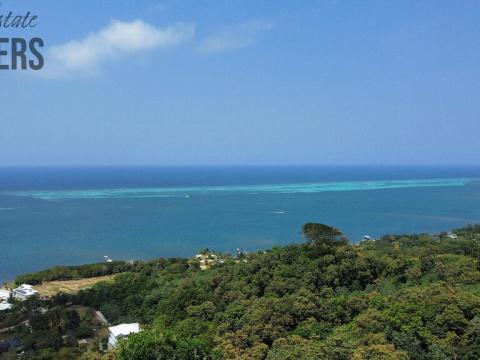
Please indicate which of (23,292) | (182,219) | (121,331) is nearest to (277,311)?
(121,331)

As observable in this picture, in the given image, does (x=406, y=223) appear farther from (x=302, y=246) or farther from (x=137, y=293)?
(x=137, y=293)

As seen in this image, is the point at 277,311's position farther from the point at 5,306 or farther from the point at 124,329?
the point at 5,306

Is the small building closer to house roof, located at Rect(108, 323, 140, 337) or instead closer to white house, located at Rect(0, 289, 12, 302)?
white house, located at Rect(0, 289, 12, 302)

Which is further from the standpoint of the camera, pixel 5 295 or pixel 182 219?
pixel 182 219

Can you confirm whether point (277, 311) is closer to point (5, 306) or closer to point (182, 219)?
point (5, 306)

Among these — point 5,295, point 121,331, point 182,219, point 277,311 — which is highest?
point 277,311

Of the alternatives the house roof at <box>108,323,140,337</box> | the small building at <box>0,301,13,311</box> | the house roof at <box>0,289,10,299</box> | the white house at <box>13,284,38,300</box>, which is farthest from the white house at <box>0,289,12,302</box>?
the house roof at <box>108,323,140,337</box>

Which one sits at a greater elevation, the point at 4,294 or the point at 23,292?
the point at 23,292

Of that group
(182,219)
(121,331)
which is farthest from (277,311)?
(182,219)

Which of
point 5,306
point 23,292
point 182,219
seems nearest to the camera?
point 5,306

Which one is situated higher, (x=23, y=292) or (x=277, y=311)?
(x=277, y=311)

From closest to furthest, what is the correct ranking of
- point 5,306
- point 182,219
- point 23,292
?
point 5,306
point 23,292
point 182,219
